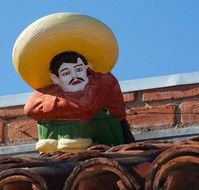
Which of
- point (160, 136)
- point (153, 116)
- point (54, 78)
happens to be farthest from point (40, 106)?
point (153, 116)

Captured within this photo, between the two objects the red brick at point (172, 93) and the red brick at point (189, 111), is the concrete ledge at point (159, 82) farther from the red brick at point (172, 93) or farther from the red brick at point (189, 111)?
the red brick at point (189, 111)

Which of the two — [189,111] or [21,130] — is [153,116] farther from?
[21,130]

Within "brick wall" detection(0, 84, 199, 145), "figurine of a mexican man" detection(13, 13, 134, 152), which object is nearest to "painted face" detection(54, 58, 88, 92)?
"figurine of a mexican man" detection(13, 13, 134, 152)

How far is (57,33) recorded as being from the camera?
13.4ft

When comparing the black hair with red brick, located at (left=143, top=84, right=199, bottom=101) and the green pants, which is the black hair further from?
red brick, located at (left=143, top=84, right=199, bottom=101)

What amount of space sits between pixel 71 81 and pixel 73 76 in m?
0.03

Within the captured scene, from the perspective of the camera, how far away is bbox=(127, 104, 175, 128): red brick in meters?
5.05

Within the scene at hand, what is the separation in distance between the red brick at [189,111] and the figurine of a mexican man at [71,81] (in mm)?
899

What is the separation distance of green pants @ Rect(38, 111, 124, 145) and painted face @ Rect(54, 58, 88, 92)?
0.56 ft

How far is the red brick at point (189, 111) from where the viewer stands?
4.97 meters

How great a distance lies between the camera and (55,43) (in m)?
4.11

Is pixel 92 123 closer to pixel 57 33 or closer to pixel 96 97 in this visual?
pixel 96 97

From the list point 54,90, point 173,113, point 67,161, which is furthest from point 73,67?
point 67,161

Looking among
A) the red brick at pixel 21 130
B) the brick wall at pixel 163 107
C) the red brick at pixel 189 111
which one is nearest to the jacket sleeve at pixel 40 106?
the brick wall at pixel 163 107
